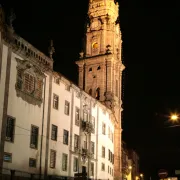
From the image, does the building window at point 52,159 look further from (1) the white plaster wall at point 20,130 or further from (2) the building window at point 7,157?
(2) the building window at point 7,157

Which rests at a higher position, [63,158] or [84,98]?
[84,98]

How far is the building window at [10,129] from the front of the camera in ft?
120

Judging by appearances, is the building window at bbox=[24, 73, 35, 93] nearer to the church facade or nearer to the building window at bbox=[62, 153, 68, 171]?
the church facade

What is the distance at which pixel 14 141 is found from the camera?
1460 inches

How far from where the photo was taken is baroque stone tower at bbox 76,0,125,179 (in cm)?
7425

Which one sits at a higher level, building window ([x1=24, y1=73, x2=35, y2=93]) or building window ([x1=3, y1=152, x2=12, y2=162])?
building window ([x1=24, y1=73, x2=35, y2=93])

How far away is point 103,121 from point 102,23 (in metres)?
27.5

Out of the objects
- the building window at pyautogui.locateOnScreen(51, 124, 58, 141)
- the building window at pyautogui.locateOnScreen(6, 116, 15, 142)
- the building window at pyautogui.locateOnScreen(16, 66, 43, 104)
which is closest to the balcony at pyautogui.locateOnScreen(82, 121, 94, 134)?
the building window at pyautogui.locateOnScreen(51, 124, 58, 141)

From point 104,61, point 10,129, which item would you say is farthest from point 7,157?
point 104,61

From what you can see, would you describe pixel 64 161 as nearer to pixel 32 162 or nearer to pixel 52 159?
pixel 52 159

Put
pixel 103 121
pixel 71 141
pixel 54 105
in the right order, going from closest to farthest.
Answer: pixel 54 105, pixel 71 141, pixel 103 121

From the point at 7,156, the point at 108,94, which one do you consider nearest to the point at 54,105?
the point at 7,156

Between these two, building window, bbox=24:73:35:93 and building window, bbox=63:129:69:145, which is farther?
building window, bbox=63:129:69:145

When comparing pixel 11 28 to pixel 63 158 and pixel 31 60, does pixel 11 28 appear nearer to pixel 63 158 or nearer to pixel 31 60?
pixel 31 60
